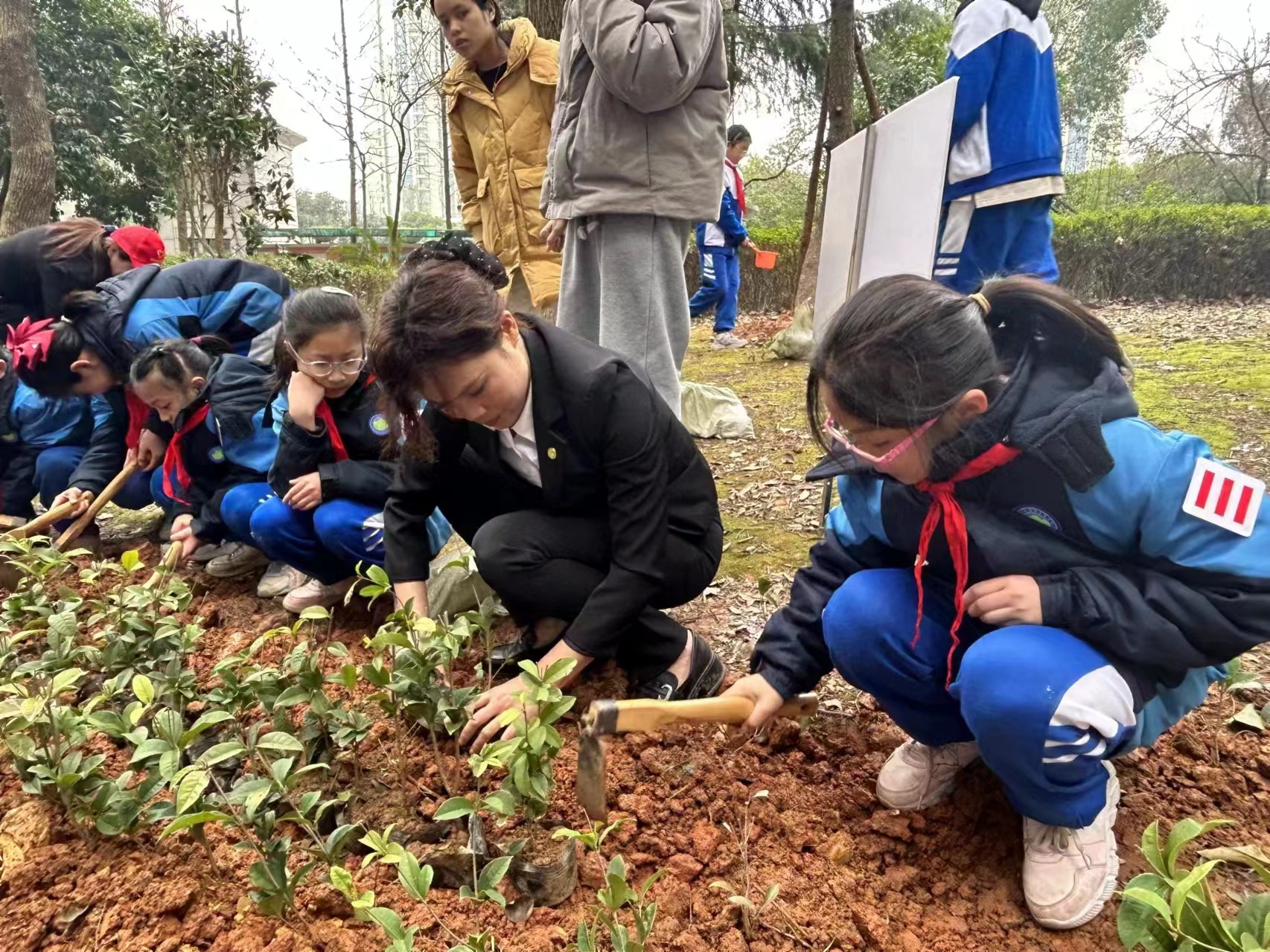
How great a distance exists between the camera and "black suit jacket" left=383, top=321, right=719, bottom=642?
1.81 m

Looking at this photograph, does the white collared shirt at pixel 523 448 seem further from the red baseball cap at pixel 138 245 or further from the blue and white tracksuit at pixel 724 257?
the blue and white tracksuit at pixel 724 257

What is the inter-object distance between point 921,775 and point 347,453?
182cm

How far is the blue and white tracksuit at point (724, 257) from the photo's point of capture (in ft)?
23.9

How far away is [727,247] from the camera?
7488 mm

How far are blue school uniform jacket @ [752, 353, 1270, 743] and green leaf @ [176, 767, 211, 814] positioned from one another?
110cm

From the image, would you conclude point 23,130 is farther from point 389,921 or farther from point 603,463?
point 389,921

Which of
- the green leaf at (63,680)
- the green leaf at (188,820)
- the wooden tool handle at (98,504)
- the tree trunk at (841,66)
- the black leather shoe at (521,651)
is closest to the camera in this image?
the green leaf at (188,820)

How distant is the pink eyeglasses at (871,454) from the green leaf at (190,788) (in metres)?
1.11

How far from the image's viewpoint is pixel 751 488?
12.0 ft

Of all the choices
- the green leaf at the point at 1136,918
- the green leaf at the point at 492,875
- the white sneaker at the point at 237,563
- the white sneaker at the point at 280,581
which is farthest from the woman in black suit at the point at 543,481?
the white sneaker at the point at 237,563

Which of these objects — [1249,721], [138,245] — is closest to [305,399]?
[138,245]

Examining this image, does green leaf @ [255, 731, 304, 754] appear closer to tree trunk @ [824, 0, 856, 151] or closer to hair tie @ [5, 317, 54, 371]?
hair tie @ [5, 317, 54, 371]

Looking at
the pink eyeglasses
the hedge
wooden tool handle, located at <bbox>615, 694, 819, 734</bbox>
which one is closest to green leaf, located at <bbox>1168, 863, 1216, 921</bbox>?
the pink eyeglasses

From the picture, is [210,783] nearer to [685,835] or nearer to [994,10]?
[685,835]
